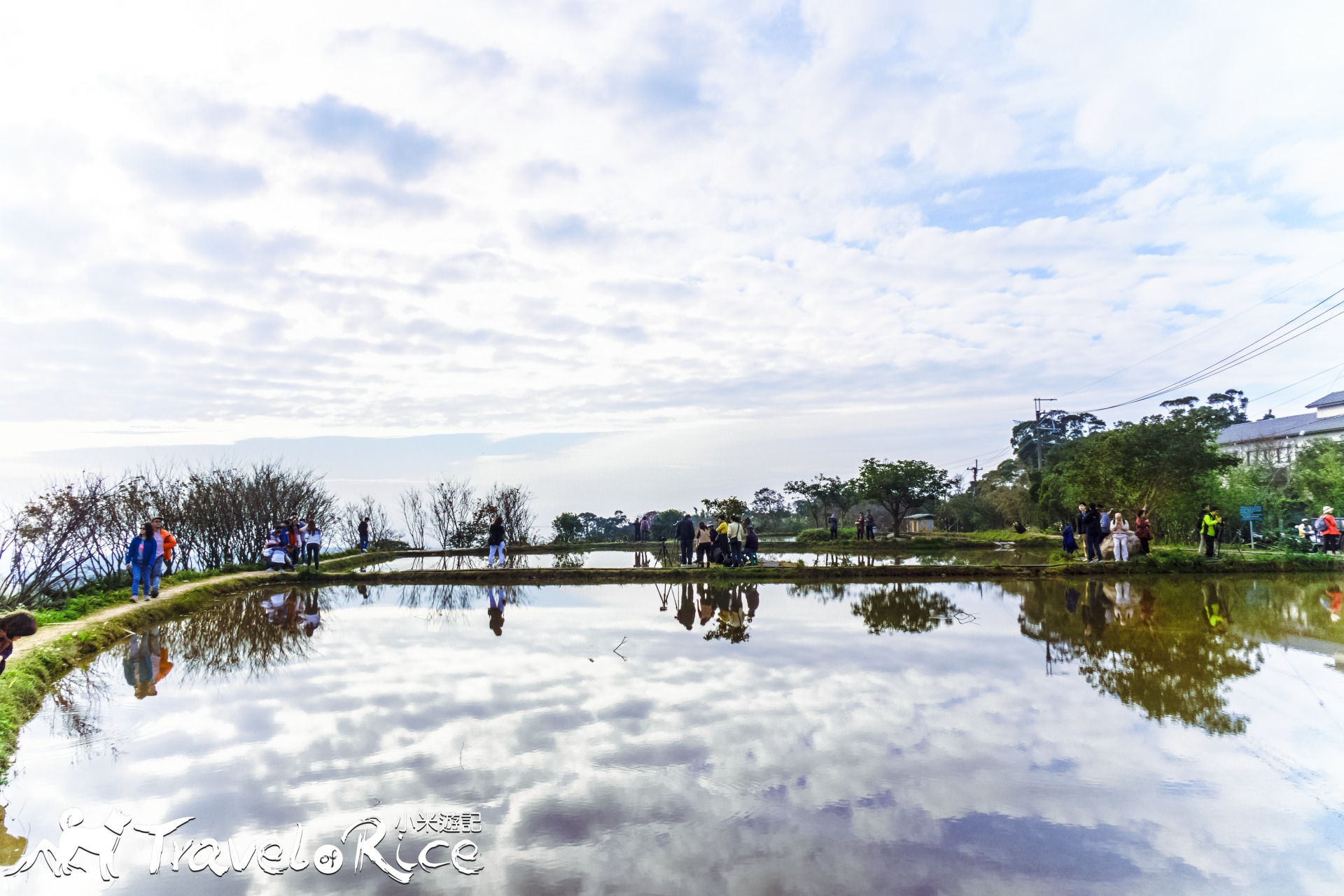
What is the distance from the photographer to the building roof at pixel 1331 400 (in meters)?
50.2

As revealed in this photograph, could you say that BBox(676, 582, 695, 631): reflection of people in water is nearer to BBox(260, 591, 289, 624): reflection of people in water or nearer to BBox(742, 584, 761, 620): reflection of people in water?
BBox(742, 584, 761, 620): reflection of people in water

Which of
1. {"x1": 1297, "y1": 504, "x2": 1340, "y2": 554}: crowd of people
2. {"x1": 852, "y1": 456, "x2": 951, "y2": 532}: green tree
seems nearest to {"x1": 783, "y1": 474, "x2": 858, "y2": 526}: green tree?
{"x1": 852, "y1": 456, "x2": 951, "y2": 532}: green tree

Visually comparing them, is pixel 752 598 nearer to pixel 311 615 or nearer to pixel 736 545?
pixel 736 545

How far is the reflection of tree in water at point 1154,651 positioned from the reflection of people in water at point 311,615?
1122 centimetres

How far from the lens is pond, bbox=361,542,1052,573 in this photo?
876 inches

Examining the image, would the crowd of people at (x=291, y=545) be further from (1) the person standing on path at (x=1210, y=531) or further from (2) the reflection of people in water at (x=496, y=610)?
(1) the person standing on path at (x=1210, y=531)

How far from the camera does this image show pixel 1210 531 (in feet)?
64.5

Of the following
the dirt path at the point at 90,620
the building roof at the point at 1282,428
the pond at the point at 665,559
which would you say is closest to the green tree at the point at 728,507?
the pond at the point at 665,559

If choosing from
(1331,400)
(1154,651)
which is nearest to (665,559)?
(1154,651)

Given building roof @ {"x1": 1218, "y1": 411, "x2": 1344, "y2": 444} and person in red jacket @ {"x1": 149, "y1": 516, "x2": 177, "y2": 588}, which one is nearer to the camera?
person in red jacket @ {"x1": 149, "y1": 516, "x2": 177, "y2": 588}

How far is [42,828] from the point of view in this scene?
4883 mm

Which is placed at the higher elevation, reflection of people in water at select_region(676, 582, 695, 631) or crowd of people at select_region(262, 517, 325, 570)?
crowd of people at select_region(262, 517, 325, 570)

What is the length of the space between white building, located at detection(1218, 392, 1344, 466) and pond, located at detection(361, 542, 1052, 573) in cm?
2319

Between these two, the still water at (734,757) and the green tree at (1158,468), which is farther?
the green tree at (1158,468)
